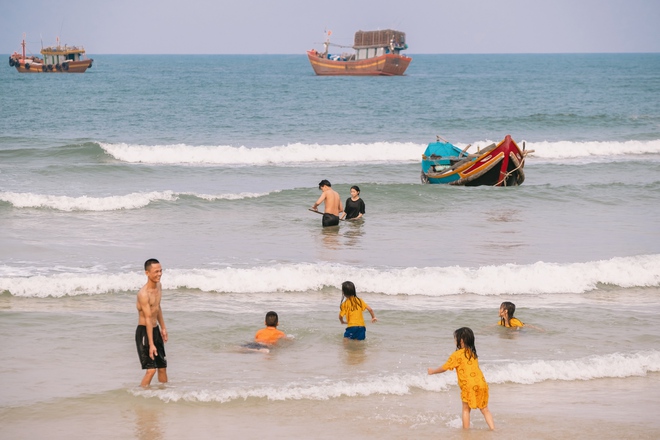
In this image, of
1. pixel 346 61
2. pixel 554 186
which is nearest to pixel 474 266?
pixel 554 186

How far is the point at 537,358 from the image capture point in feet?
31.1

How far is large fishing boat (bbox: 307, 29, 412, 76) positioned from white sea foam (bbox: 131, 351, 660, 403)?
249 ft

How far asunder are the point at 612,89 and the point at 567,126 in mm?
29776

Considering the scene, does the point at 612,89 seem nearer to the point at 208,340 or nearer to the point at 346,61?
the point at 346,61

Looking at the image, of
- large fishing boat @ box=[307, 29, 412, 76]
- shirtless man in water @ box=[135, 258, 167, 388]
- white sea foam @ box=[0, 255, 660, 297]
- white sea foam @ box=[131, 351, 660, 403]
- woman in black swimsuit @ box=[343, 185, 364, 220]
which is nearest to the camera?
shirtless man in water @ box=[135, 258, 167, 388]

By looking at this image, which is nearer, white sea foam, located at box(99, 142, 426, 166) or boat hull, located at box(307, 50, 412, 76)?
white sea foam, located at box(99, 142, 426, 166)

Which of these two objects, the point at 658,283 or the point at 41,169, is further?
the point at 41,169

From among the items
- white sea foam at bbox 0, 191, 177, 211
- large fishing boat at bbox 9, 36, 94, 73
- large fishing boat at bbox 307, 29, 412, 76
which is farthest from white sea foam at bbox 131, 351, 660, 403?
large fishing boat at bbox 9, 36, 94, 73

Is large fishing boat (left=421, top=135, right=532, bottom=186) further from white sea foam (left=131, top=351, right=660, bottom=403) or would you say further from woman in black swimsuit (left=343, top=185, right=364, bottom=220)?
white sea foam (left=131, top=351, right=660, bottom=403)

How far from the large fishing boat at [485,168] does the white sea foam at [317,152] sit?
6980mm

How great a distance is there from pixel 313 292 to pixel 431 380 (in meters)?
4.00

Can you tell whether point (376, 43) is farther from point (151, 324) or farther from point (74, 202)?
point (151, 324)

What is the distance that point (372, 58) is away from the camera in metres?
83.8

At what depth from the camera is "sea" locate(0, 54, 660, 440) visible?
7.96 m
